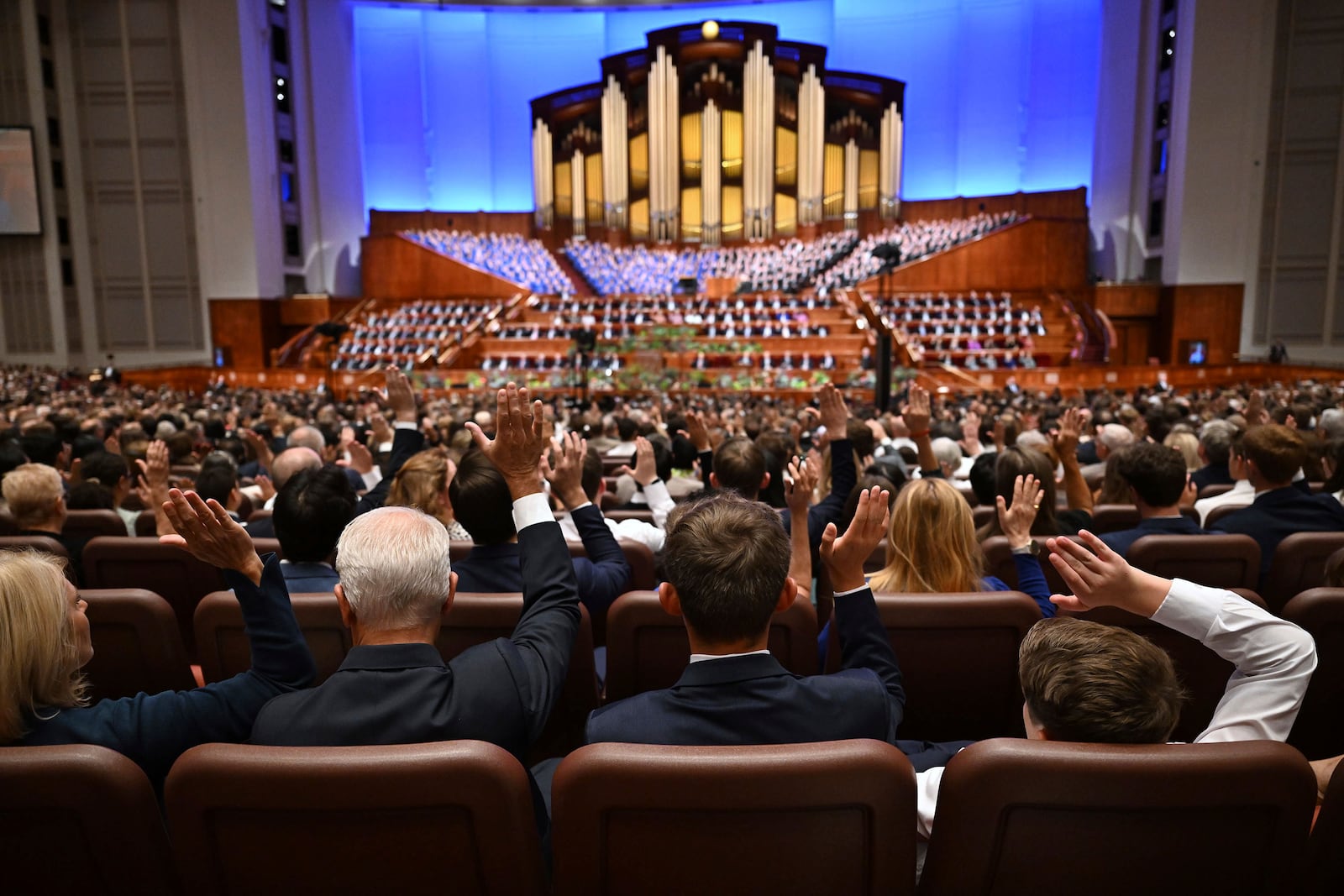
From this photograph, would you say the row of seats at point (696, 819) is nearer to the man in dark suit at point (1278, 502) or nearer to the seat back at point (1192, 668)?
the seat back at point (1192, 668)

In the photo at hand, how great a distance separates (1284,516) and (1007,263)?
14815 mm

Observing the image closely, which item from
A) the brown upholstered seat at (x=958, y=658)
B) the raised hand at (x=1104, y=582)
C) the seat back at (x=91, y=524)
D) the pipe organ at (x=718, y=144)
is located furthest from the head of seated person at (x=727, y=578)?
the pipe organ at (x=718, y=144)

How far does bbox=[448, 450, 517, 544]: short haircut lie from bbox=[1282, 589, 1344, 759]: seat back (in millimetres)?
1880

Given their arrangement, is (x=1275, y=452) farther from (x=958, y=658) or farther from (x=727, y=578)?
(x=727, y=578)

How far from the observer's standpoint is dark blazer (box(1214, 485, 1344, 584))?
2.79 metres

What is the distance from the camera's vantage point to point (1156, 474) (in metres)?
2.70

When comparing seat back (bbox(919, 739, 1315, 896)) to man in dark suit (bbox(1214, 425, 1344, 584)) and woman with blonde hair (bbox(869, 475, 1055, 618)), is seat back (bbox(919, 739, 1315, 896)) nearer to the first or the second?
woman with blonde hair (bbox(869, 475, 1055, 618))

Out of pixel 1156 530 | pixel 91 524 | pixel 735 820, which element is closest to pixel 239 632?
pixel 735 820

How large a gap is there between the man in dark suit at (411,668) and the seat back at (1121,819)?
69 centimetres

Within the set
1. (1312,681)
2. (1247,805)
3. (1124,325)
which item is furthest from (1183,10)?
(1247,805)

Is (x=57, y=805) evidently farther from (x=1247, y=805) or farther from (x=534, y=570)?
(x=1247, y=805)

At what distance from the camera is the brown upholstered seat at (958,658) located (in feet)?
6.26

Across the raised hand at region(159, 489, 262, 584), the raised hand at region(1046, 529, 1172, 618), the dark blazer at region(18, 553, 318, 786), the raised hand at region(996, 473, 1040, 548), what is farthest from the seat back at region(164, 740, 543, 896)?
the raised hand at region(996, 473, 1040, 548)

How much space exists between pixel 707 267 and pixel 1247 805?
726 inches
